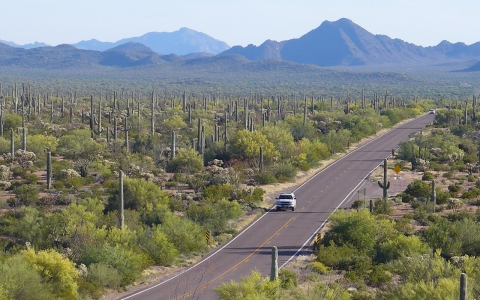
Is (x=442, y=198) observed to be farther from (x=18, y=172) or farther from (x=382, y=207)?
(x=18, y=172)

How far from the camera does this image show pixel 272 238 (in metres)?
32.0

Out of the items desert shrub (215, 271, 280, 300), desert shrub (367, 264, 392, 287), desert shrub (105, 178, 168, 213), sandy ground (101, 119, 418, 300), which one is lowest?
sandy ground (101, 119, 418, 300)

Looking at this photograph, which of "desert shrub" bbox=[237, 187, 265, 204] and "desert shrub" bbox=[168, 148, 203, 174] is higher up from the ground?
"desert shrub" bbox=[168, 148, 203, 174]

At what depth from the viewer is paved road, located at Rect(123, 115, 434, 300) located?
80.7ft

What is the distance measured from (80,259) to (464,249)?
14.5 meters

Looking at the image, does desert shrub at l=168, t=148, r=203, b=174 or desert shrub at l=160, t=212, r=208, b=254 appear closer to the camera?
desert shrub at l=160, t=212, r=208, b=254

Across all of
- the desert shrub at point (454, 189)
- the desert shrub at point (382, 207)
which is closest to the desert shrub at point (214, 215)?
the desert shrub at point (382, 207)

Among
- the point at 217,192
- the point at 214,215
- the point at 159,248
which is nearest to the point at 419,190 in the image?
the point at 217,192

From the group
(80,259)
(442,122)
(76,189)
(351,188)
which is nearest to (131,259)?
(80,259)

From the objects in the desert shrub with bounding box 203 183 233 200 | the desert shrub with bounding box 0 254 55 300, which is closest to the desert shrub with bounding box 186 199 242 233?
the desert shrub with bounding box 203 183 233 200

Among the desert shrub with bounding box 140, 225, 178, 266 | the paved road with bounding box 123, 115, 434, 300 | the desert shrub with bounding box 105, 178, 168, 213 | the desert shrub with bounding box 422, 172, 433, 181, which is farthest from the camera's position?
the desert shrub with bounding box 422, 172, 433, 181

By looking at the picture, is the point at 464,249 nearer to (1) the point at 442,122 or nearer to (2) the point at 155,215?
(2) the point at 155,215

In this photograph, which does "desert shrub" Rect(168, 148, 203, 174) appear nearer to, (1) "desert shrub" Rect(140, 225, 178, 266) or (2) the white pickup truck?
(2) the white pickup truck

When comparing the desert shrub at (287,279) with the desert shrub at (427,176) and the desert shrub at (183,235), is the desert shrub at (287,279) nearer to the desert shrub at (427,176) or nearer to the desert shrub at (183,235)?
the desert shrub at (183,235)
